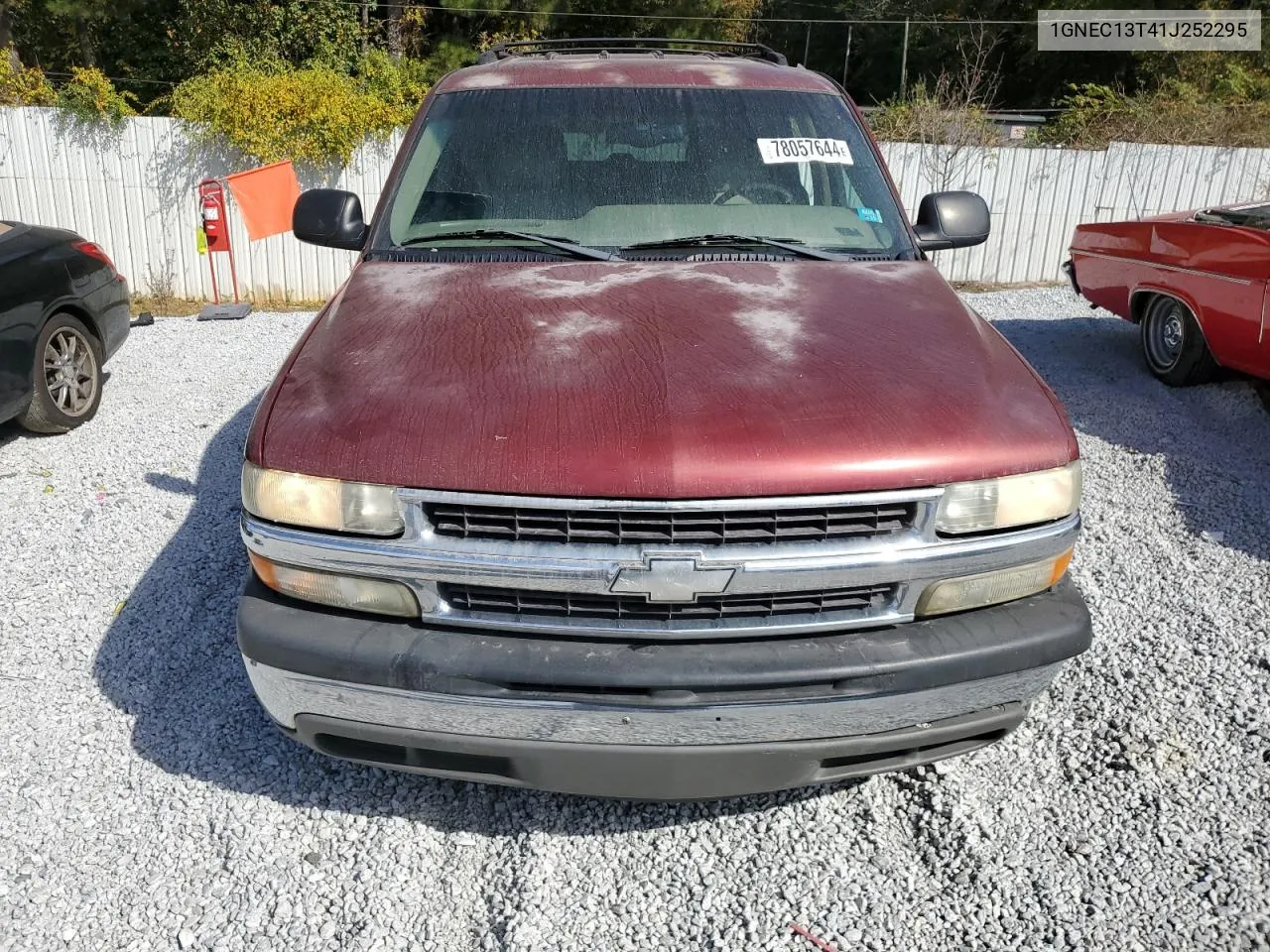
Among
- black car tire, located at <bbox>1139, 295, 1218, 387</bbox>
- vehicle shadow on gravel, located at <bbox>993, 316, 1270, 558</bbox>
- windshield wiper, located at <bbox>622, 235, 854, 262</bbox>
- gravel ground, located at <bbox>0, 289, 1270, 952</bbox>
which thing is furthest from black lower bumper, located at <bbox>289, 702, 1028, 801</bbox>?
black car tire, located at <bbox>1139, 295, 1218, 387</bbox>

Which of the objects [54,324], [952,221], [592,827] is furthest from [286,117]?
[592,827]

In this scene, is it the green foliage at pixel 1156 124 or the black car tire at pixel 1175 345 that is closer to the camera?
the black car tire at pixel 1175 345

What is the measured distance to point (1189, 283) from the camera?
612 cm

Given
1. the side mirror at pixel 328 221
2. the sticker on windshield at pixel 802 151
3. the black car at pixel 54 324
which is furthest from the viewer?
the black car at pixel 54 324

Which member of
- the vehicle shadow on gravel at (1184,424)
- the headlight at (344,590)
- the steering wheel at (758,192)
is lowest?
the vehicle shadow on gravel at (1184,424)

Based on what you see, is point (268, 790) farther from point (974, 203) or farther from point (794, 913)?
point (974, 203)

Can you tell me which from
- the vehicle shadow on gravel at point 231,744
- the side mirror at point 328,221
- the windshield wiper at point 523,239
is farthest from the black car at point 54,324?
the windshield wiper at point 523,239

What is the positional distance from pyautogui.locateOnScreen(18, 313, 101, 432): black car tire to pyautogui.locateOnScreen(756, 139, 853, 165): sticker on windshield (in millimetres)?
4324

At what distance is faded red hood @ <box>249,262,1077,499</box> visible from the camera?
211 centimetres

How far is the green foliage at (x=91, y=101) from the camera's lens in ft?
36.9

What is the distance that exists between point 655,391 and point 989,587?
940 mm

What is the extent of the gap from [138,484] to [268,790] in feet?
9.02

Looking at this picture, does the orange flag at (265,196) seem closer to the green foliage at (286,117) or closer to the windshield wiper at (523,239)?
the green foliage at (286,117)

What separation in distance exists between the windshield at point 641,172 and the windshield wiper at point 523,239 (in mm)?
17
